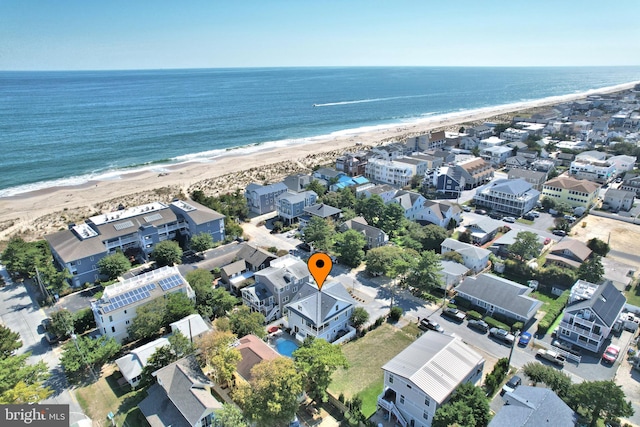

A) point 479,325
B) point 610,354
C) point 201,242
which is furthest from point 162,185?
point 610,354

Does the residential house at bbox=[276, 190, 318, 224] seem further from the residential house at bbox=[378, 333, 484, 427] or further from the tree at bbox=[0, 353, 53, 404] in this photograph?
the tree at bbox=[0, 353, 53, 404]

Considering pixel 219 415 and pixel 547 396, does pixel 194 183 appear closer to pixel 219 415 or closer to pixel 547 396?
pixel 219 415

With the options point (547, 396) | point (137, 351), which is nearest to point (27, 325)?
point (137, 351)

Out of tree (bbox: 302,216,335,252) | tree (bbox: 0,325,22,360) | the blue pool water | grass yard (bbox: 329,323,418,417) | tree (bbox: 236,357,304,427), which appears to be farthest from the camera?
tree (bbox: 302,216,335,252)

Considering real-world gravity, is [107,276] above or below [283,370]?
below

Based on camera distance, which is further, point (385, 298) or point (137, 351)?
point (385, 298)

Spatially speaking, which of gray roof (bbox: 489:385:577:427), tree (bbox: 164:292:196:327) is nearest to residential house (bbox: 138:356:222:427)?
tree (bbox: 164:292:196:327)

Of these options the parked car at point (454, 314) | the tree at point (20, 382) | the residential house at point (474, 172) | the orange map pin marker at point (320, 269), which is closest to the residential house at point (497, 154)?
the residential house at point (474, 172)
